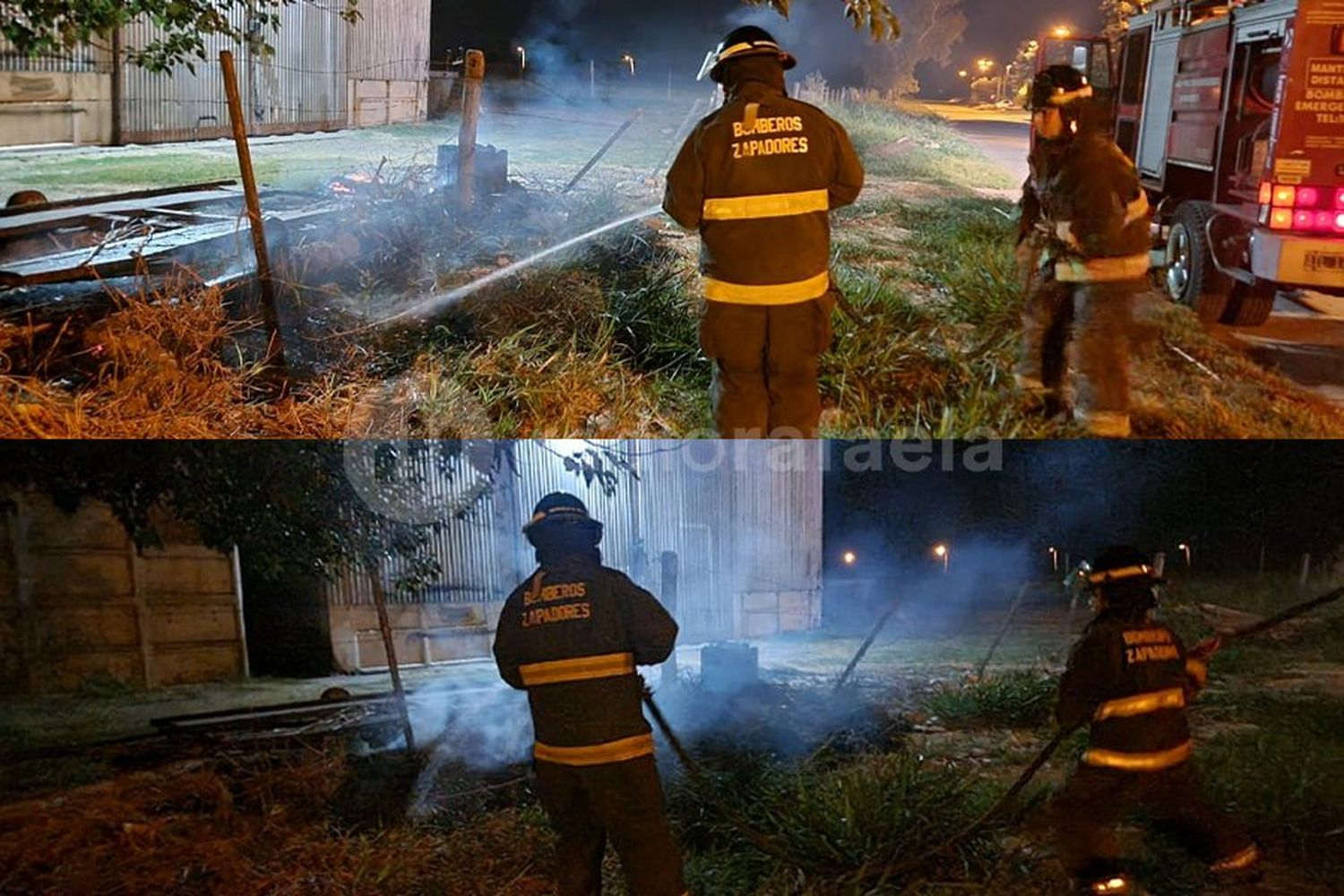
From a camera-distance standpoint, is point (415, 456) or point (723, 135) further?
point (415, 456)

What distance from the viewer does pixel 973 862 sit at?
13.1 ft

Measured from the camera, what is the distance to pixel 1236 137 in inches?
287

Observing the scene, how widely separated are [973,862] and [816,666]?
40.6 inches

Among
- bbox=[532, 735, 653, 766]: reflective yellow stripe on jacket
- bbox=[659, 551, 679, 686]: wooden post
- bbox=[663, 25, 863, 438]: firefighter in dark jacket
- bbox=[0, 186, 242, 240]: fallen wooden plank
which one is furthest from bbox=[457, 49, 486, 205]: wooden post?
bbox=[532, 735, 653, 766]: reflective yellow stripe on jacket

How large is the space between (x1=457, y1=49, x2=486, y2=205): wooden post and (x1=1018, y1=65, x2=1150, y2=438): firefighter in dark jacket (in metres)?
3.14

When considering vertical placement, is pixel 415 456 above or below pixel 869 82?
below

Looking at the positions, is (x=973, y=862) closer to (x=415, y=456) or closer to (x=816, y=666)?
(x=816, y=666)

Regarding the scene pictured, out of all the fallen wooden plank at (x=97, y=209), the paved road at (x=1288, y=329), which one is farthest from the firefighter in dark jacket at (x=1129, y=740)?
the fallen wooden plank at (x=97, y=209)

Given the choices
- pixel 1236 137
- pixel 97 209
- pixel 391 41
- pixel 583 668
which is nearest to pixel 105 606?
pixel 583 668

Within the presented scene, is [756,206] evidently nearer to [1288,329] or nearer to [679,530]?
[679,530]

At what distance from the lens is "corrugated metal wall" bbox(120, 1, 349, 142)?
8375mm

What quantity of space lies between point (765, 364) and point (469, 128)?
115 inches

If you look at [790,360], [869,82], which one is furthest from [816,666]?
[869,82]

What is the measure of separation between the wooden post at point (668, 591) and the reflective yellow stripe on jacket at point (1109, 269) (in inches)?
85.7
